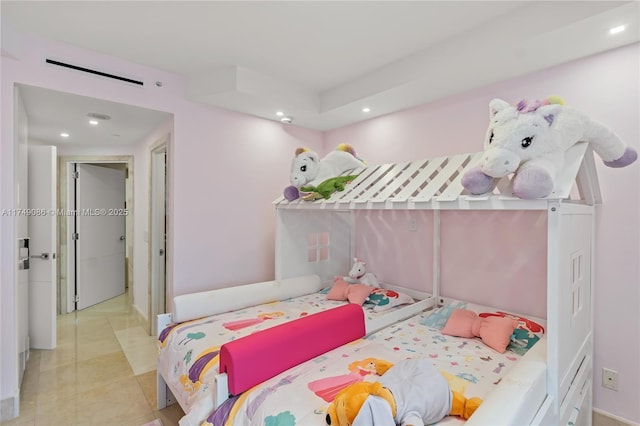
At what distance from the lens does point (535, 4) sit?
1.74 metres

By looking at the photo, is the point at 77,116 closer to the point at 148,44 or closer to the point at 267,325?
the point at 148,44

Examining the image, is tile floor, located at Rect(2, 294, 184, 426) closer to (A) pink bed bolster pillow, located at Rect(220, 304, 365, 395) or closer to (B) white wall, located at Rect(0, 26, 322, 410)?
(B) white wall, located at Rect(0, 26, 322, 410)

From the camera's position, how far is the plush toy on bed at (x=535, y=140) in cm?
135

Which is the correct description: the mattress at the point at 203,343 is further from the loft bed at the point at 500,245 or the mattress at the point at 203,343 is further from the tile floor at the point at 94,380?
the loft bed at the point at 500,245

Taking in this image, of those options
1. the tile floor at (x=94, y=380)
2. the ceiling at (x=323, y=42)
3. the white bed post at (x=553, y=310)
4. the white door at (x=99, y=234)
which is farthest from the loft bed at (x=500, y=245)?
the white door at (x=99, y=234)

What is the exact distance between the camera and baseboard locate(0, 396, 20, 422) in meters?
2.01

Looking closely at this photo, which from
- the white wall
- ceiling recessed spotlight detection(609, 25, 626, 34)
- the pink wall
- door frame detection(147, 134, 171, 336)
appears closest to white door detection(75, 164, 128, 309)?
door frame detection(147, 134, 171, 336)

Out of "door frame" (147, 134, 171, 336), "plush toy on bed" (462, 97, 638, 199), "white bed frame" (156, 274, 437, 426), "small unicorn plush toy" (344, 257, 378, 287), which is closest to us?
"plush toy on bed" (462, 97, 638, 199)

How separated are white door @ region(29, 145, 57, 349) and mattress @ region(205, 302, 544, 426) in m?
2.70

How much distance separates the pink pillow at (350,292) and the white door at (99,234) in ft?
11.7

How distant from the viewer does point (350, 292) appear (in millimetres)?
2707

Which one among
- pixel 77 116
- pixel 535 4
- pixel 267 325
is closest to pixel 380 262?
pixel 267 325

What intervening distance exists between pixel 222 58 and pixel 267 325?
203 centimetres

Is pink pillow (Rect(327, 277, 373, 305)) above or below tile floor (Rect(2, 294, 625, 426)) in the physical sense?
above
